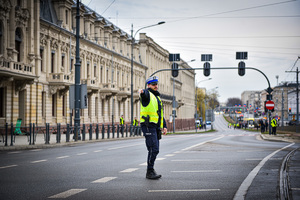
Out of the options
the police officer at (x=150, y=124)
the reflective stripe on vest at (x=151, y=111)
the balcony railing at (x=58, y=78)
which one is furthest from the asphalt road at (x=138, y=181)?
the balcony railing at (x=58, y=78)

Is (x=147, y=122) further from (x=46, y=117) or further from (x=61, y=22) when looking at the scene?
(x=61, y=22)

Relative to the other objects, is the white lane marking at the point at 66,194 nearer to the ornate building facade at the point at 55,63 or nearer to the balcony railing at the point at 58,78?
the ornate building facade at the point at 55,63

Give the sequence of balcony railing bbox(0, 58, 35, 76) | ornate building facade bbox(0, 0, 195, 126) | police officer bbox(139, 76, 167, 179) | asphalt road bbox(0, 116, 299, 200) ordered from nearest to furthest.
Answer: asphalt road bbox(0, 116, 299, 200) → police officer bbox(139, 76, 167, 179) → balcony railing bbox(0, 58, 35, 76) → ornate building facade bbox(0, 0, 195, 126)

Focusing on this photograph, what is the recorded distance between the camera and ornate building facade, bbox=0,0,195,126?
116 ft

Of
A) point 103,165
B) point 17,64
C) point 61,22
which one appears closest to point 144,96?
point 103,165

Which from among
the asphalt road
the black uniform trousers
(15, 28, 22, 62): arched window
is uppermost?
(15, 28, 22, 62): arched window

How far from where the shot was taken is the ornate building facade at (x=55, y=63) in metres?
35.2

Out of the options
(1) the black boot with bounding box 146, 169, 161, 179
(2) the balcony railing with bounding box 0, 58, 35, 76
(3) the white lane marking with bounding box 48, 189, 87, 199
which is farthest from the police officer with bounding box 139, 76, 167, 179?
(2) the balcony railing with bounding box 0, 58, 35, 76

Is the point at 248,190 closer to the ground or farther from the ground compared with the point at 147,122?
closer to the ground

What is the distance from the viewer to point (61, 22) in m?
45.3

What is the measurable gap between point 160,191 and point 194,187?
64 cm

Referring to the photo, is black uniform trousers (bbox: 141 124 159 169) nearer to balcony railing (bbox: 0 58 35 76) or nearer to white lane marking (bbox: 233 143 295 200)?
white lane marking (bbox: 233 143 295 200)

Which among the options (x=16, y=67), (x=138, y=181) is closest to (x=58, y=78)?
(x=16, y=67)

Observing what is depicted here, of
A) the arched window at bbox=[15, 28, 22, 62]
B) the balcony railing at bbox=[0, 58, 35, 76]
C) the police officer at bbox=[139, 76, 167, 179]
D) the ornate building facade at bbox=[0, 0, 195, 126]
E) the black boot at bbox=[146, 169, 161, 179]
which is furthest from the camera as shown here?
the arched window at bbox=[15, 28, 22, 62]
